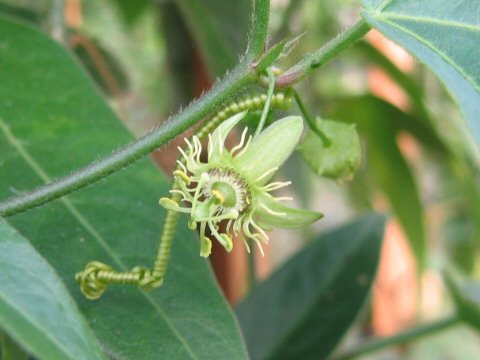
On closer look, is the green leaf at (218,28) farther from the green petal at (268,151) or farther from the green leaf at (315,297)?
the green petal at (268,151)

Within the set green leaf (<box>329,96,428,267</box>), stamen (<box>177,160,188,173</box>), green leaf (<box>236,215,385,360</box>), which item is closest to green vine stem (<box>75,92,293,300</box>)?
stamen (<box>177,160,188,173</box>)

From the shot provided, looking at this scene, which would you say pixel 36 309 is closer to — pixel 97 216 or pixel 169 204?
pixel 169 204

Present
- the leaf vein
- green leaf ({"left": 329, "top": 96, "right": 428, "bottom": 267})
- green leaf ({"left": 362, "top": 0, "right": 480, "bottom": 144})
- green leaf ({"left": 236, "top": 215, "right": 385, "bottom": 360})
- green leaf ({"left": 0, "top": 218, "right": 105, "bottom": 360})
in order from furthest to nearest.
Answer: green leaf ({"left": 329, "top": 96, "right": 428, "bottom": 267})
green leaf ({"left": 236, "top": 215, "right": 385, "bottom": 360})
the leaf vein
green leaf ({"left": 362, "top": 0, "right": 480, "bottom": 144})
green leaf ({"left": 0, "top": 218, "right": 105, "bottom": 360})

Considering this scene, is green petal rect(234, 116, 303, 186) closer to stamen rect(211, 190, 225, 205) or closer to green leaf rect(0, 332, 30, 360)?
stamen rect(211, 190, 225, 205)

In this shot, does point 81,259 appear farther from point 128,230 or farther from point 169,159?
point 169,159

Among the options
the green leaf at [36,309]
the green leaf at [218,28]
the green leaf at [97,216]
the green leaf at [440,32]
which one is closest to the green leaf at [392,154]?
the green leaf at [218,28]

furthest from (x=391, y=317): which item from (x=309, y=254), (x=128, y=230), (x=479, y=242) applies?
(x=128, y=230)
